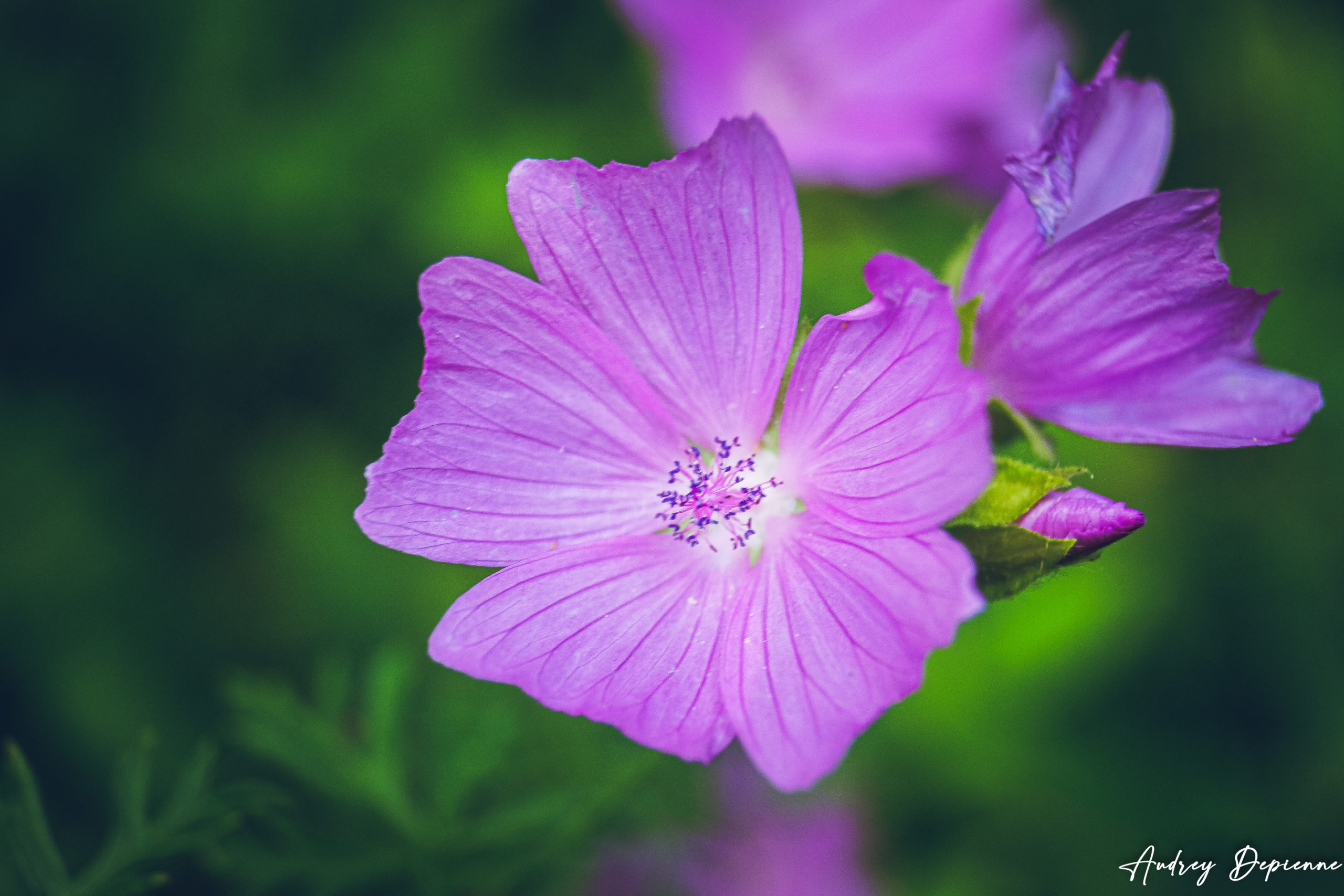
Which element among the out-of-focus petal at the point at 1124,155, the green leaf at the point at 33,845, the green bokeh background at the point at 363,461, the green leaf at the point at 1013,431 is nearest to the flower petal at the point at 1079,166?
the out-of-focus petal at the point at 1124,155

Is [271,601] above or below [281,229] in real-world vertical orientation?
below

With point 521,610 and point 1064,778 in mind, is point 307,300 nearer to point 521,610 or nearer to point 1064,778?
point 521,610

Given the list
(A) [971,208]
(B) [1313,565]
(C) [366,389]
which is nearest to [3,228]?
(C) [366,389]

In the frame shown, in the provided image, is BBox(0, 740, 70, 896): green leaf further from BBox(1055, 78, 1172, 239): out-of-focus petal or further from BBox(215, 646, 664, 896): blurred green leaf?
BBox(1055, 78, 1172, 239): out-of-focus petal

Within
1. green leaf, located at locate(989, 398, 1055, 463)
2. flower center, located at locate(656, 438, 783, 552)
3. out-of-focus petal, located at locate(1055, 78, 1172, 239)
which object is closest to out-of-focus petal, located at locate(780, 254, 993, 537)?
flower center, located at locate(656, 438, 783, 552)

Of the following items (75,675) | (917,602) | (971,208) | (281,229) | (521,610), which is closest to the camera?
(917,602)

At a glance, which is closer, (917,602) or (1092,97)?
(917,602)

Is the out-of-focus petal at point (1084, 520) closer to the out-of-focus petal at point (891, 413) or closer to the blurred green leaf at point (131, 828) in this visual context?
the out-of-focus petal at point (891, 413)

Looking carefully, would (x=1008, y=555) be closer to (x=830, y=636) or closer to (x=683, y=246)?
(x=830, y=636)
